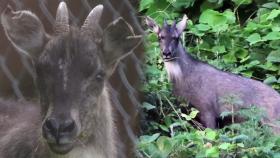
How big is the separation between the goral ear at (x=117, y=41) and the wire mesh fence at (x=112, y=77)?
0.22 m

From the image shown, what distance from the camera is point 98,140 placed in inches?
124

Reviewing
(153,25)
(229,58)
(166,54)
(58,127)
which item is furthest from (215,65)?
(58,127)

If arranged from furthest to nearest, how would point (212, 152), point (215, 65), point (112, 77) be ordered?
1. point (215, 65)
2. point (212, 152)
3. point (112, 77)

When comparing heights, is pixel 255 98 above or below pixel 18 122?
below

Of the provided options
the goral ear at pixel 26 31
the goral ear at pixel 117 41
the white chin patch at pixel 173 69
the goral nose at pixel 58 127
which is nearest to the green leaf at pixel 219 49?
the white chin patch at pixel 173 69

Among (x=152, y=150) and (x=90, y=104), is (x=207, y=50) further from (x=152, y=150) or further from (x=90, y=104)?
(x=90, y=104)

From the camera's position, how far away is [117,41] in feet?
9.64

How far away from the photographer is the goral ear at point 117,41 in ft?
9.46

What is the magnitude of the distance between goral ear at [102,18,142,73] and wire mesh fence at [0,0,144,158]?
22cm

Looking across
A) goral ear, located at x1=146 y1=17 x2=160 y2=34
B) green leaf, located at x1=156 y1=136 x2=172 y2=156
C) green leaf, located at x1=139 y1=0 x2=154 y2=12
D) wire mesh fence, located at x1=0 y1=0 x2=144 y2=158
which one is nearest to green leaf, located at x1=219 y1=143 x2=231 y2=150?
green leaf, located at x1=156 y1=136 x2=172 y2=156

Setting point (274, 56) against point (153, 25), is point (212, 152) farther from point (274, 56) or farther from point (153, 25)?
point (274, 56)

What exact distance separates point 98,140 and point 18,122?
368 millimetres

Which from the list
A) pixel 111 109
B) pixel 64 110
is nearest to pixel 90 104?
pixel 64 110

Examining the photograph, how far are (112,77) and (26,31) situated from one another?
70cm
